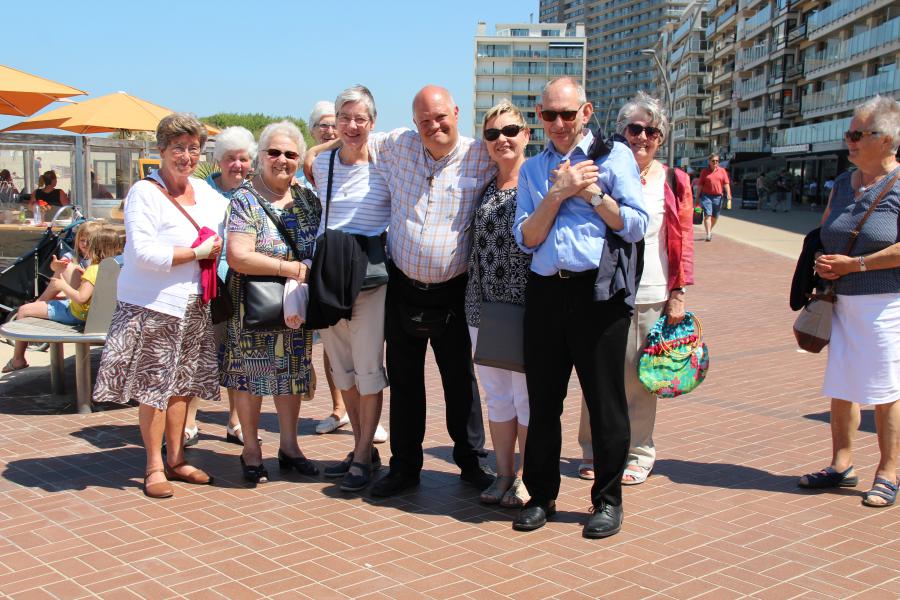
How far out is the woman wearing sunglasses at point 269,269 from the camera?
4.74 meters

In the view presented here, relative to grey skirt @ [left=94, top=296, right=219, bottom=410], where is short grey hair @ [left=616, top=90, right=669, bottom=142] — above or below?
above

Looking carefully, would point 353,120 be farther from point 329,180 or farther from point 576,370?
point 576,370

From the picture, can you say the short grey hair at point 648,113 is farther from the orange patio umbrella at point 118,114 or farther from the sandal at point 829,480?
the orange patio umbrella at point 118,114

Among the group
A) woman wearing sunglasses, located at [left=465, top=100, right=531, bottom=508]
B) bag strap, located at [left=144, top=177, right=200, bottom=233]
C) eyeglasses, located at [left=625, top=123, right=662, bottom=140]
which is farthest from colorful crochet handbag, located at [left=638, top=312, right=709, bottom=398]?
bag strap, located at [left=144, top=177, right=200, bottom=233]

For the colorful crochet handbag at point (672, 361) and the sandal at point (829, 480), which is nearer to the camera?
the colorful crochet handbag at point (672, 361)

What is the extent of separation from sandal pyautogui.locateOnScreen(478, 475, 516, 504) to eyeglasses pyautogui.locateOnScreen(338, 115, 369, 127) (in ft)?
6.49

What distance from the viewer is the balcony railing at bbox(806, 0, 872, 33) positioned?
55.9 meters

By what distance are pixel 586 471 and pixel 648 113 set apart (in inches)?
79.6

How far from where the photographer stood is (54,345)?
22.7 ft

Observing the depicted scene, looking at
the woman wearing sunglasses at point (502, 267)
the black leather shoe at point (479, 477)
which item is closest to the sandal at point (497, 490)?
the woman wearing sunglasses at point (502, 267)

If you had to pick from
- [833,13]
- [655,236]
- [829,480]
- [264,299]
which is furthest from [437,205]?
[833,13]

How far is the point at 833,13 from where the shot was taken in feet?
202

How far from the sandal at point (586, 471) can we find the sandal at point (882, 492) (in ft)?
4.65

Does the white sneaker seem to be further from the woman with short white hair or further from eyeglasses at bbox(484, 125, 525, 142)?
eyeglasses at bbox(484, 125, 525, 142)
